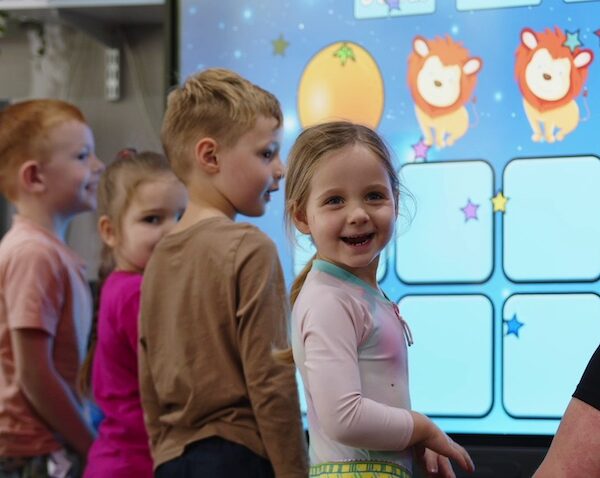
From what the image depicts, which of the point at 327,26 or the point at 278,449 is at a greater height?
the point at 327,26

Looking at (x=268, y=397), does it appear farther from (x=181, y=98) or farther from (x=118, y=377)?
(x=181, y=98)

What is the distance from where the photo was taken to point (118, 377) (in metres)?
1.83

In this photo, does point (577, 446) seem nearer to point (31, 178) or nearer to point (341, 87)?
point (341, 87)

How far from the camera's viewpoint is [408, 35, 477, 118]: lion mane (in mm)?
1951

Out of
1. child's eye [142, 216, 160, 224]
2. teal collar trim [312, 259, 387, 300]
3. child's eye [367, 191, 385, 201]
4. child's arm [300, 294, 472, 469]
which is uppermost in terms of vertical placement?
child's eye [367, 191, 385, 201]

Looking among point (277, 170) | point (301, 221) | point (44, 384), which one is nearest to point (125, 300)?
point (44, 384)

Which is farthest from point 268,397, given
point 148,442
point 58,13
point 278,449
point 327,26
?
point 58,13

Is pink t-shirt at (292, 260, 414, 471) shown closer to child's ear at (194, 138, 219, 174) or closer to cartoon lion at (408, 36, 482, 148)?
child's ear at (194, 138, 219, 174)

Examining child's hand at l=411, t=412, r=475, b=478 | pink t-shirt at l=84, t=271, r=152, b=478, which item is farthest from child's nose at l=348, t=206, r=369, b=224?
pink t-shirt at l=84, t=271, r=152, b=478

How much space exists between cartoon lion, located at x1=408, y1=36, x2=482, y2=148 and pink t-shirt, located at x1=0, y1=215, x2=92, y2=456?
0.80 meters

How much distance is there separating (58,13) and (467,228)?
1443 mm

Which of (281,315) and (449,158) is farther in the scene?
(449,158)

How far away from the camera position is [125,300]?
1.84 m

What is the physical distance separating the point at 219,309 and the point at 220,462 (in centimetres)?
24
